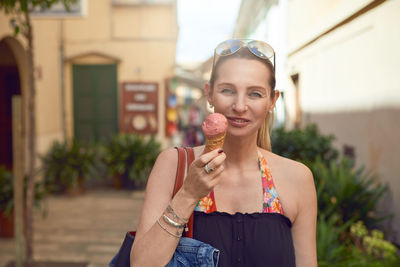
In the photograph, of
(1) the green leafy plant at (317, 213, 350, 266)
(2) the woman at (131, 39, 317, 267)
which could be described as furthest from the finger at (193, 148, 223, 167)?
(1) the green leafy plant at (317, 213, 350, 266)

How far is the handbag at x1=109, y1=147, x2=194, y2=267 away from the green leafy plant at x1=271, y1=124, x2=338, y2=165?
13.2 feet

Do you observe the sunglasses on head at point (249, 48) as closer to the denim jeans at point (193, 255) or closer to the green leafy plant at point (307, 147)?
the denim jeans at point (193, 255)

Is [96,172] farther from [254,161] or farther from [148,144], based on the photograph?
[254,161]

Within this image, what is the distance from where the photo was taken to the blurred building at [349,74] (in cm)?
412

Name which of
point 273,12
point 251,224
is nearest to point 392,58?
point 251,224

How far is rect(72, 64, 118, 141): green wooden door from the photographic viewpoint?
1022 centimetres

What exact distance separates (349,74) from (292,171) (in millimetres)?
4056

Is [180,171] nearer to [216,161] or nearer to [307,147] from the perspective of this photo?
[216,161]

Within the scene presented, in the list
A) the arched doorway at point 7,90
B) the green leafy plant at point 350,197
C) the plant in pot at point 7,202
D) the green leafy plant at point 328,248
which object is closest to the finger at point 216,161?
the green leafy plant at point 328,248

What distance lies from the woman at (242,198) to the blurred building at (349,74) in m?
2.88

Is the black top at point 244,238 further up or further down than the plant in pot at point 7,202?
further up

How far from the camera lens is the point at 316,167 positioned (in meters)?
4.86

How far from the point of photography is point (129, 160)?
886 centimetres

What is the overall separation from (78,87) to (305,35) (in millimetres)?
6683
